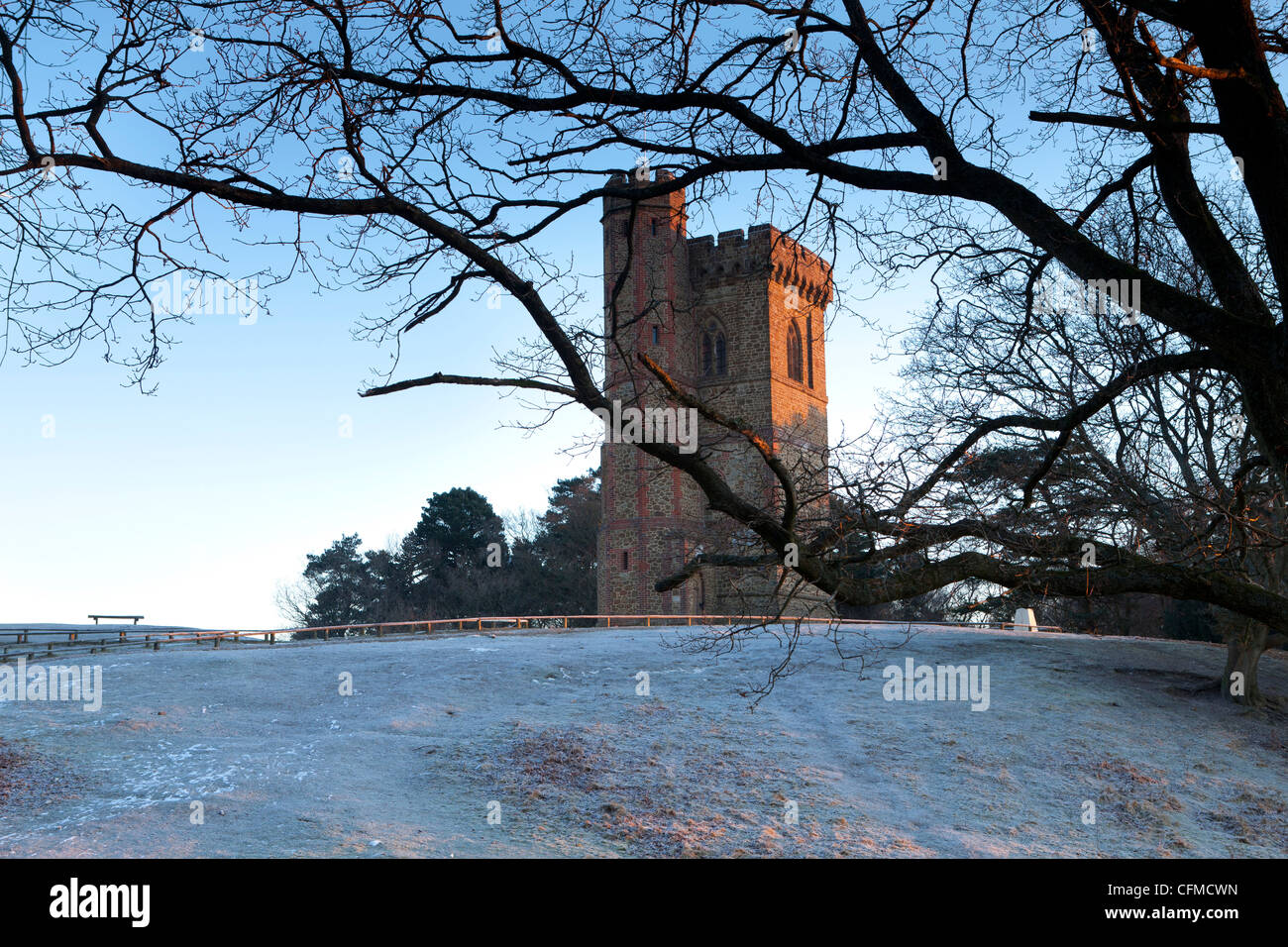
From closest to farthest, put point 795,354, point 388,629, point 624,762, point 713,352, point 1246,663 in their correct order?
point 624,762 → point 1246,663 → point 388,629 → point 713,352 → point 795,354

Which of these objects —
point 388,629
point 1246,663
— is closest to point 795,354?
point 388,629

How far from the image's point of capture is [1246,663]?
16938 mm

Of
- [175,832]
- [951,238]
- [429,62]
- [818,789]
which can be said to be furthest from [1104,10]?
[175,832]

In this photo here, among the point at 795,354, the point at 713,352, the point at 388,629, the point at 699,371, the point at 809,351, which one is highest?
the point at 809,351

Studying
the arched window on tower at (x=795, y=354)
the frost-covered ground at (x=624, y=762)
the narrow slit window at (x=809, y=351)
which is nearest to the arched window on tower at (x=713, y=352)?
the arched window on tower at (x=795, y=354)

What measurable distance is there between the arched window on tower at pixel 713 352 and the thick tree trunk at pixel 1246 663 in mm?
27515

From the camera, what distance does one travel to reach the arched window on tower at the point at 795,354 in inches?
1747

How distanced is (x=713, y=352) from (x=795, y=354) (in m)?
3.90

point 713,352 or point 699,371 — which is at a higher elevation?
point 713,352

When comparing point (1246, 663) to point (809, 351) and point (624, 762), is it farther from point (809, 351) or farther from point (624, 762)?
point (809, 351)

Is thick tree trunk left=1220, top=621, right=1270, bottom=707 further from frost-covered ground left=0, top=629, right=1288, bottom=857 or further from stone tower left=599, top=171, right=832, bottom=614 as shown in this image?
stone tower left=599, top=171, right=832, bottom=614
